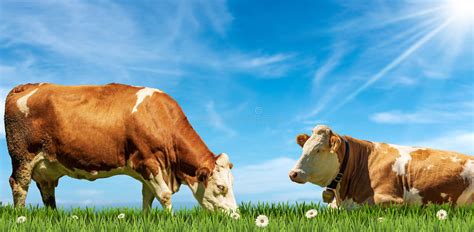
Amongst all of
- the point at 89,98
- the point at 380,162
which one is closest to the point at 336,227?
the point at 380,162

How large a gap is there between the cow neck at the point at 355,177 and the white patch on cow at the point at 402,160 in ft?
1.48

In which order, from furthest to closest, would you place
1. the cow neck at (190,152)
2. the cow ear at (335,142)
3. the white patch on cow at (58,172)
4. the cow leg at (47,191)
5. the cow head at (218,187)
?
1. the cow leg at (47,191)
2. the white patch on cow at (58,172)
3. the cow neck at (190,152)
4. the cow ear at (335,142)
5. the cow head at (218,187)

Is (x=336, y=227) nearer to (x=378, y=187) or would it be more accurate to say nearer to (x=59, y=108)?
(x=378, y=187)

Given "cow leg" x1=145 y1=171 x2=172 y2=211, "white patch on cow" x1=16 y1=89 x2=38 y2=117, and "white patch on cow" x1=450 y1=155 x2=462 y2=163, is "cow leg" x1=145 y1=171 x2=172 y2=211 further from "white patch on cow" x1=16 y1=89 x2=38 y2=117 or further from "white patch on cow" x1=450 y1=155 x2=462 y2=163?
"white patch on cow" x1=450 y1=155 x2=462 y2=163

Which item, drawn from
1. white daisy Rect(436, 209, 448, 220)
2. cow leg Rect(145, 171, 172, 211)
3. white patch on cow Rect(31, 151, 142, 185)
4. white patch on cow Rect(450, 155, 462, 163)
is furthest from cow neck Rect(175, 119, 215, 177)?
white patch on cow Rect(450, 155, 462, 163)

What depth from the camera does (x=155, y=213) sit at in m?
8.05

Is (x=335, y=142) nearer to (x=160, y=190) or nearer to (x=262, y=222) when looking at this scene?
(x=160, y=190)

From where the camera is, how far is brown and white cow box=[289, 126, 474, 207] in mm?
9344

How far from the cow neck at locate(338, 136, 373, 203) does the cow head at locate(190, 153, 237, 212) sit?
173cm

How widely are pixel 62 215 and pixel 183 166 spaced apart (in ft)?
7.26

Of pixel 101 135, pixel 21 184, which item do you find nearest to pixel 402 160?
pixel 101 135

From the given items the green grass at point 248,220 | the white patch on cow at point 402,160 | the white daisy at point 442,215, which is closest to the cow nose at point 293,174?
the green grass at point 248,220

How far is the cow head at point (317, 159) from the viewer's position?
9.33 metres

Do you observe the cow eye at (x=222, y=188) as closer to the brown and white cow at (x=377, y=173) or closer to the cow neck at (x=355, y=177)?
the brown and white cow at (x=377, y=173)
